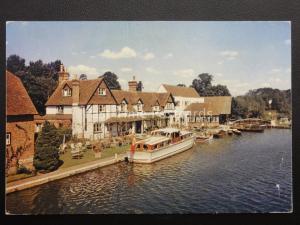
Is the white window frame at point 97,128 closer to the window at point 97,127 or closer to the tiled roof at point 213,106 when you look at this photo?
the window at point 97,127

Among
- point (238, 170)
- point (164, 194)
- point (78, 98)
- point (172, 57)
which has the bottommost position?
point (164, 194)

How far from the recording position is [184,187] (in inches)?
202

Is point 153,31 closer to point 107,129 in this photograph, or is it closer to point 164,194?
point 107,129

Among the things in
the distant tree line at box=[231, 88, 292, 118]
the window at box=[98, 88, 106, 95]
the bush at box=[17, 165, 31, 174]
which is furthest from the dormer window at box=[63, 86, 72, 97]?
the distant tree line at box=[231, 88, 292, 118]

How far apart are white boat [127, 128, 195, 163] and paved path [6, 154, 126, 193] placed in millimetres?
248

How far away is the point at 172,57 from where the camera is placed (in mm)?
5203

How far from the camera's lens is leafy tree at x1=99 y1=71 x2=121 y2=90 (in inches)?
204

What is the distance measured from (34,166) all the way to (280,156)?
3.54 metres

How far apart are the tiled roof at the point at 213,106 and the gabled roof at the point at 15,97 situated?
242 cm

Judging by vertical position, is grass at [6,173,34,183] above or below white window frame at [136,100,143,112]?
below

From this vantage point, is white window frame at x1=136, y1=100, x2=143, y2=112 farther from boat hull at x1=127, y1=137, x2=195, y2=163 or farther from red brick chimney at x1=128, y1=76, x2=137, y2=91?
boat hull at x1=127, y1=137, x2=195, y2=163

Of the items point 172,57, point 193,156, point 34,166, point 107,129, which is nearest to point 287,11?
point 172,57

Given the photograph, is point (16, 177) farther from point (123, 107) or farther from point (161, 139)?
point (161, 139)

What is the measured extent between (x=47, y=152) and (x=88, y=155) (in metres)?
0.58
